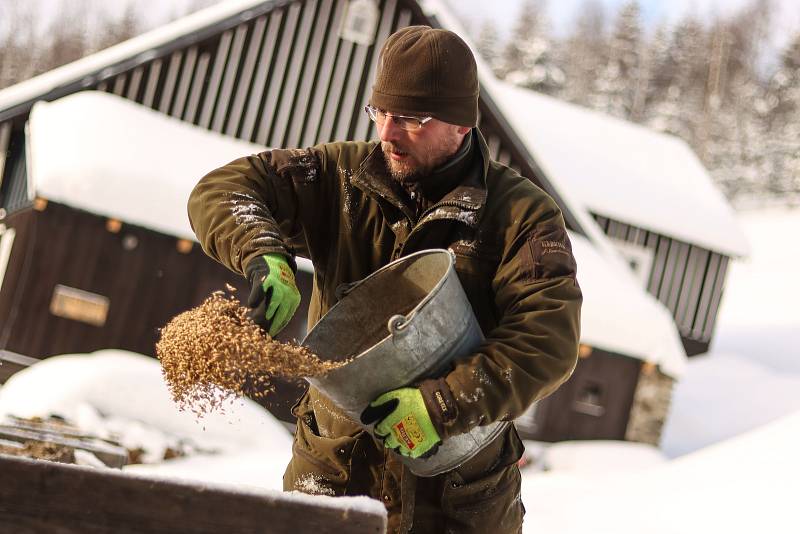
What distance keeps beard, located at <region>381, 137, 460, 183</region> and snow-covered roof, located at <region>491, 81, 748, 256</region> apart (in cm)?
1631

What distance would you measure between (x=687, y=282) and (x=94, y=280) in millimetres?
13871

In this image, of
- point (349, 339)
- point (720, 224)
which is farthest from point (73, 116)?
point (720, 224)

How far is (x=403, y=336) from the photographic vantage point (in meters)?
2.21

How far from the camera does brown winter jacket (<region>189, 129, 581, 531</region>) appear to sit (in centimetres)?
227

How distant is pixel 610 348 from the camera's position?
1312 cm

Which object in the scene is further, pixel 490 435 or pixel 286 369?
pixel 490 435

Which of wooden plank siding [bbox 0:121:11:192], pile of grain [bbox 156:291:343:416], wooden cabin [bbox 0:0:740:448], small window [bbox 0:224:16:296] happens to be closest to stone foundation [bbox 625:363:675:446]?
wooden cabin [bbox 0:0:740:448]

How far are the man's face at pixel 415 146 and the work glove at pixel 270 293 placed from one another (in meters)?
0.49

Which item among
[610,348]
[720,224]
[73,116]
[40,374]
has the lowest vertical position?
[40,374]

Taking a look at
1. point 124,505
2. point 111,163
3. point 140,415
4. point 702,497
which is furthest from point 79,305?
point 124,505

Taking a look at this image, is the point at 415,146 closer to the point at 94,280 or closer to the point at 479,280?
the point at 479,280

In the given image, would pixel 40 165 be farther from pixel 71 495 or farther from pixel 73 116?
pixel 71 495

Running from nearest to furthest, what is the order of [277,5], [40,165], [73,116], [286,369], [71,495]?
[71,495]
[286,369]
[40,165]
[73,116]
[277,5]

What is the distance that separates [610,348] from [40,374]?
302 inches
